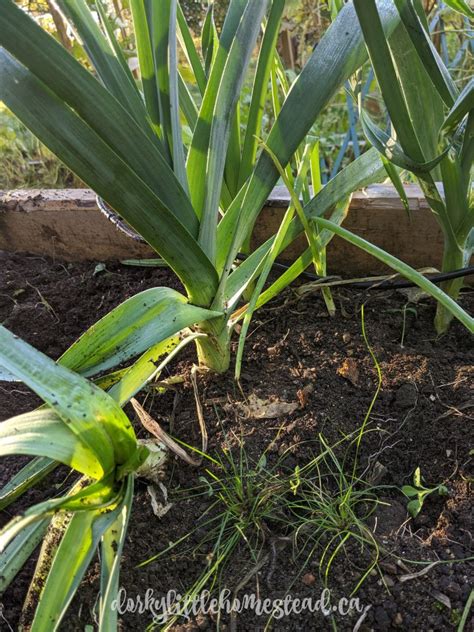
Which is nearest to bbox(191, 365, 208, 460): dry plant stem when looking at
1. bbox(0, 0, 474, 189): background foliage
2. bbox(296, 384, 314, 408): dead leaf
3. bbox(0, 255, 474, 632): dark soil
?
bbox(0, 255, 474, 632): dark soil

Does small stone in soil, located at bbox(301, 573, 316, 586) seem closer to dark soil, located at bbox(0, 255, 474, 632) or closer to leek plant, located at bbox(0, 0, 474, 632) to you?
dark soil, located at bbox(0, 255, 474, 632)

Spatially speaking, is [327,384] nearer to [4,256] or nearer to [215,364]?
[215,364]

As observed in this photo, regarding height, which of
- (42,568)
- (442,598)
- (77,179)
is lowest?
(442,598)

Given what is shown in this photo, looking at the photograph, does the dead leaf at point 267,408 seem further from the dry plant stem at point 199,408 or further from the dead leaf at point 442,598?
the dead leaf at point 442,598

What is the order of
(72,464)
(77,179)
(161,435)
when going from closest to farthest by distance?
1. (72,464)
2. (161,435)
3. (77,179)

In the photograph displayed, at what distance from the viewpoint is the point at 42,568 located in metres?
0.63

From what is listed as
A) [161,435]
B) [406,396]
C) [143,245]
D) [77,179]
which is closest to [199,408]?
[161,435]

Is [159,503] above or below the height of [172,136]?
below

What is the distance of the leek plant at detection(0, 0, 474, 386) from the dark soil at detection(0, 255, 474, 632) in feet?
0.35

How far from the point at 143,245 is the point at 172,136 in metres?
0.43

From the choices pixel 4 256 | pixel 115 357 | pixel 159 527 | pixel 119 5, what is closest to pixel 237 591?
pixel 159 527

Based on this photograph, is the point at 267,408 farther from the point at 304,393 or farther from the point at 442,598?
the point at 442,598

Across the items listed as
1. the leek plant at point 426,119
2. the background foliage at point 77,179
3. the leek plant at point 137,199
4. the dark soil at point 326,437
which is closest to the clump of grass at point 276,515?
the dark soil at point 326,437

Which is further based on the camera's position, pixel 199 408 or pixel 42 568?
pixel 199 408
